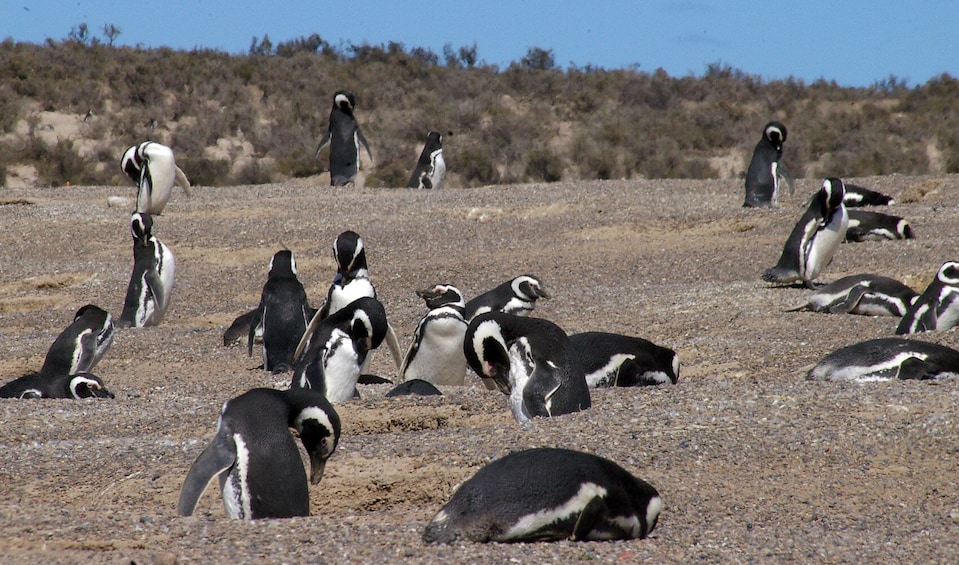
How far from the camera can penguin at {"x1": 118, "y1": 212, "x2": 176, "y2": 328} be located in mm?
10586

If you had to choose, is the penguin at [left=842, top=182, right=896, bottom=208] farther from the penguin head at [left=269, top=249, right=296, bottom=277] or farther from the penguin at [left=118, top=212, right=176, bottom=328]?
the penguin head at [left=269, top=249, right=296, bottom=277]

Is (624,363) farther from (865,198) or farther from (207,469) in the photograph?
(865,198)

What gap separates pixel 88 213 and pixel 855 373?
11.7 meters

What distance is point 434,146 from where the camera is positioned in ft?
72.2

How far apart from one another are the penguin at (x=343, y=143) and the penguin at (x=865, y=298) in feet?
40.9

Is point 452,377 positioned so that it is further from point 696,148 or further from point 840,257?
point 696,148

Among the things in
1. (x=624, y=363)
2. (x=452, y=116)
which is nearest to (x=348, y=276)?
(x=624, y=363)

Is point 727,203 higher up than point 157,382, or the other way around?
point 727,203

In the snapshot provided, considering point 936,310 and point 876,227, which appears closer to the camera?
point 936,310

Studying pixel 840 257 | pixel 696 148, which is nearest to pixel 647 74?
pixel 696 148

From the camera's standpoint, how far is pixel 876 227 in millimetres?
12781

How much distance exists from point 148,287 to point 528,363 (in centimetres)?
603

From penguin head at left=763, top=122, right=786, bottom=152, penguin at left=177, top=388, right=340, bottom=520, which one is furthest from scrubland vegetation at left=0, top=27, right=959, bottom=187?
penguin at left=177, top=388, right=340, bottom=520

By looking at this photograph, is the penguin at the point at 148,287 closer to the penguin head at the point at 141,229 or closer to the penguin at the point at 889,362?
the penguin head at the point at 141,229
